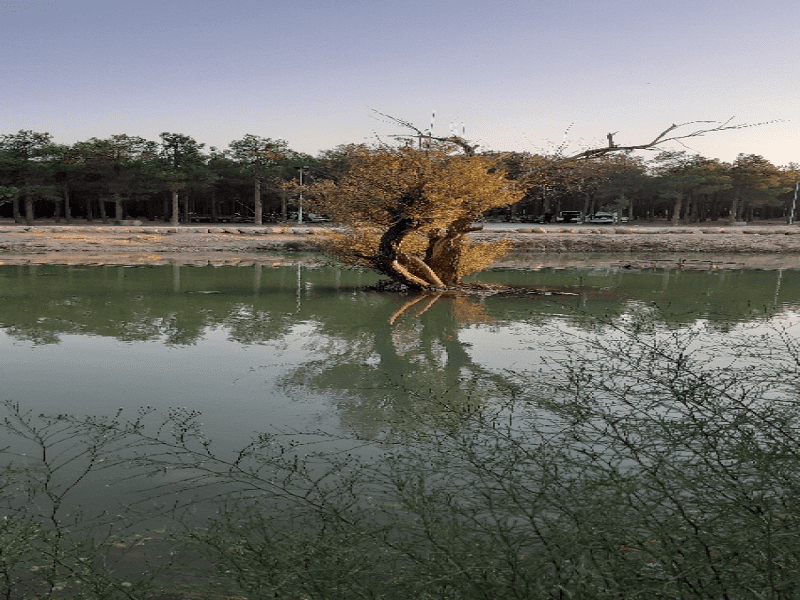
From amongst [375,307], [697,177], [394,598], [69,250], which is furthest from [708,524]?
[697,177]

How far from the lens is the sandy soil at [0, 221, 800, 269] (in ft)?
109

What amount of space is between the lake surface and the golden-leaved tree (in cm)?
141

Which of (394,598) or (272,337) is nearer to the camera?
(394,598)

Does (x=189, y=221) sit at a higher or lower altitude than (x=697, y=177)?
lower

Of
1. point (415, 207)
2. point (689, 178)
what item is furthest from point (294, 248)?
point (689, 178)

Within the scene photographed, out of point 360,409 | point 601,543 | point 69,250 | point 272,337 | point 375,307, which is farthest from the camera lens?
point 69,250

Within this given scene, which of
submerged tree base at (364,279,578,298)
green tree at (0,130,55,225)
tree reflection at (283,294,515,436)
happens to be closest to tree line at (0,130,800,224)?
green tree at (0,130,55,225)

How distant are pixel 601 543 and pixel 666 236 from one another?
47423 mm

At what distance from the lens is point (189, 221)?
220 feet

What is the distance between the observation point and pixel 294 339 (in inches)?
481

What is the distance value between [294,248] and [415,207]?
869 inches

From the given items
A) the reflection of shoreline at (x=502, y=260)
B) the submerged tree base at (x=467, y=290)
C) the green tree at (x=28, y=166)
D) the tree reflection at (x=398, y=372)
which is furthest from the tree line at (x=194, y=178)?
the tree reflection at (x=398, y=372)

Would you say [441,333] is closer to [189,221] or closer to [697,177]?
[189,221]

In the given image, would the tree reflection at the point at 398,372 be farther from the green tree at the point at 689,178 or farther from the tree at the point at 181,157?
the green tree at the point at 689,178
